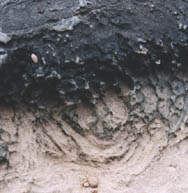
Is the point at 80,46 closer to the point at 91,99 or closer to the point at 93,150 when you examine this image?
the point at 91,99

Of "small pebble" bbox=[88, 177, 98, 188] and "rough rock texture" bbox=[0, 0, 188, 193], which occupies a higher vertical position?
"rough rock texture" bbox=[0, 0, 188, 193]

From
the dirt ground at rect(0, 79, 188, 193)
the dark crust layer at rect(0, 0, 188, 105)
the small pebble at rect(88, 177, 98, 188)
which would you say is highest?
the dark crust layer at rect(0, 0, 188, 105)

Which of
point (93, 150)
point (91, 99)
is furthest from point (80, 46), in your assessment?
point (93, 150)

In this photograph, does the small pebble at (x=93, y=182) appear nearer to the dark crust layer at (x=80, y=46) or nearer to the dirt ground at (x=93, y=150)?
the dirt ground at (x=93, y=150)

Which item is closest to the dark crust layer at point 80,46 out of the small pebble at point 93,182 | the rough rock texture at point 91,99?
the rough rock texture at point 91,99

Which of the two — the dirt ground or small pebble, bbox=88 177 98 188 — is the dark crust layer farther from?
small pebble, bbox=88 177 98 188

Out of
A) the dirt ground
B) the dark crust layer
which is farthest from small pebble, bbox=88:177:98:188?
the dark crust layer

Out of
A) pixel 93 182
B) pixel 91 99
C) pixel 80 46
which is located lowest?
pixel 93 182

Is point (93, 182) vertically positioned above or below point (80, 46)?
below

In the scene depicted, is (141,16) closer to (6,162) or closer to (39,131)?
(39,131)
